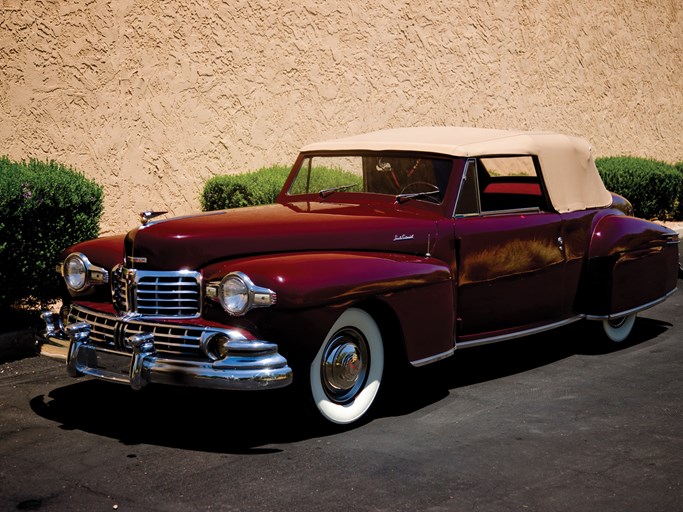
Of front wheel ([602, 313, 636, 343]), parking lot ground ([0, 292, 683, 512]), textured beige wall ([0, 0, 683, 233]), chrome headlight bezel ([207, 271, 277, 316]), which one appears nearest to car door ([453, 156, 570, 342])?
parking lot ground ([0, 292, 683, 512])

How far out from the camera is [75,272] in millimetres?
5453

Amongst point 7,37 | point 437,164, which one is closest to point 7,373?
point 437,164

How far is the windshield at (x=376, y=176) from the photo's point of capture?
19.3 ft

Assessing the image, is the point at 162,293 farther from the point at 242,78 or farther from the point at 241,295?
the point at 242,78

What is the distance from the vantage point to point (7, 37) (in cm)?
928

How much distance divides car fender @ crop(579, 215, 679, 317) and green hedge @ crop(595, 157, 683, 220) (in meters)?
6.46

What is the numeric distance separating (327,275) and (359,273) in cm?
22

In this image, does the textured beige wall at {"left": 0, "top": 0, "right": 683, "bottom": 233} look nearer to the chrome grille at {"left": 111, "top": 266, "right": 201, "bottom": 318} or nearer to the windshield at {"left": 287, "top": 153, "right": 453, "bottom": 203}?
the windshield at {"left": 287, "top": 153, "right": 453, "bottom": 203}

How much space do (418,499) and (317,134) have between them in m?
8.35

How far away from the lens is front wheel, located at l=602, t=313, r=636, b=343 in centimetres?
697

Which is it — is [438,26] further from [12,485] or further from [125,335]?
[12,485]

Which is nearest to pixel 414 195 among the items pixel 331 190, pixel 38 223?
pixel 331 190

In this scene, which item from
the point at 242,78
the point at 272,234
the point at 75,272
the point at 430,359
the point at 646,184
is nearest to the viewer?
the point at 272,234

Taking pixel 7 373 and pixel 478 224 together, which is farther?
pixel 7 373
